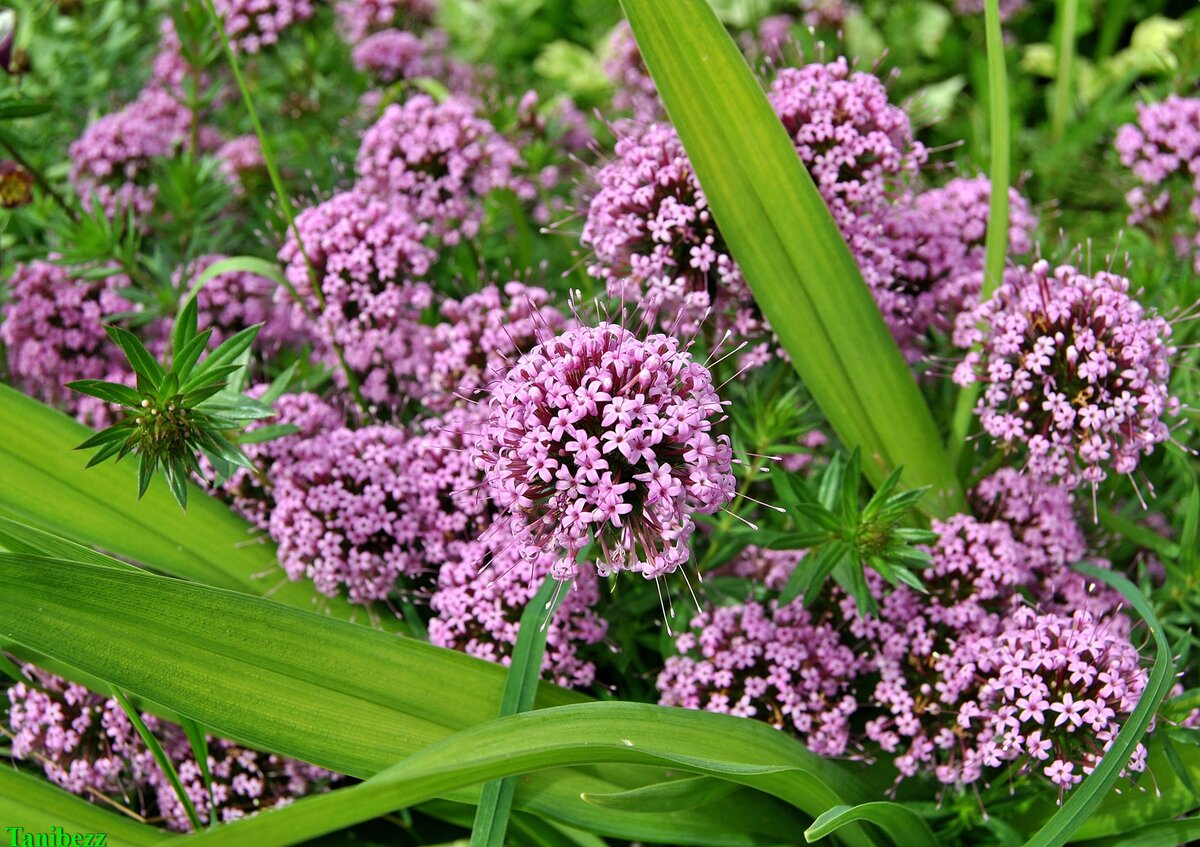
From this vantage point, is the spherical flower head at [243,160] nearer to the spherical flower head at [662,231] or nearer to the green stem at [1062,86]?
the spherical flower head at [662,231]

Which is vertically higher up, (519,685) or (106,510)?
(106,510)

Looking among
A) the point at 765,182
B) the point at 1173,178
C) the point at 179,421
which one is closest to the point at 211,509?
the point at 179,421

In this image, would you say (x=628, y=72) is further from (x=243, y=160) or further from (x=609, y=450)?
(x=609, y=450)

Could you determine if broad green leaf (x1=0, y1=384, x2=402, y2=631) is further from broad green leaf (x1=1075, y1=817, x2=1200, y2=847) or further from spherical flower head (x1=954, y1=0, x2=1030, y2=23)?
spherical flower head (x1=954, y1=0, x2=1030, y2=23)

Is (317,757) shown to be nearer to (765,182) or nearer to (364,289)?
(364,289)

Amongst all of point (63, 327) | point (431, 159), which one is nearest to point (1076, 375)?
point (431, 159)

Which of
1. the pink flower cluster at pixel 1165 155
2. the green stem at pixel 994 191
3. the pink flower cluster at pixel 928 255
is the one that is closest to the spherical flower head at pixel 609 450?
the pink flower cluster at pixel 928 255
